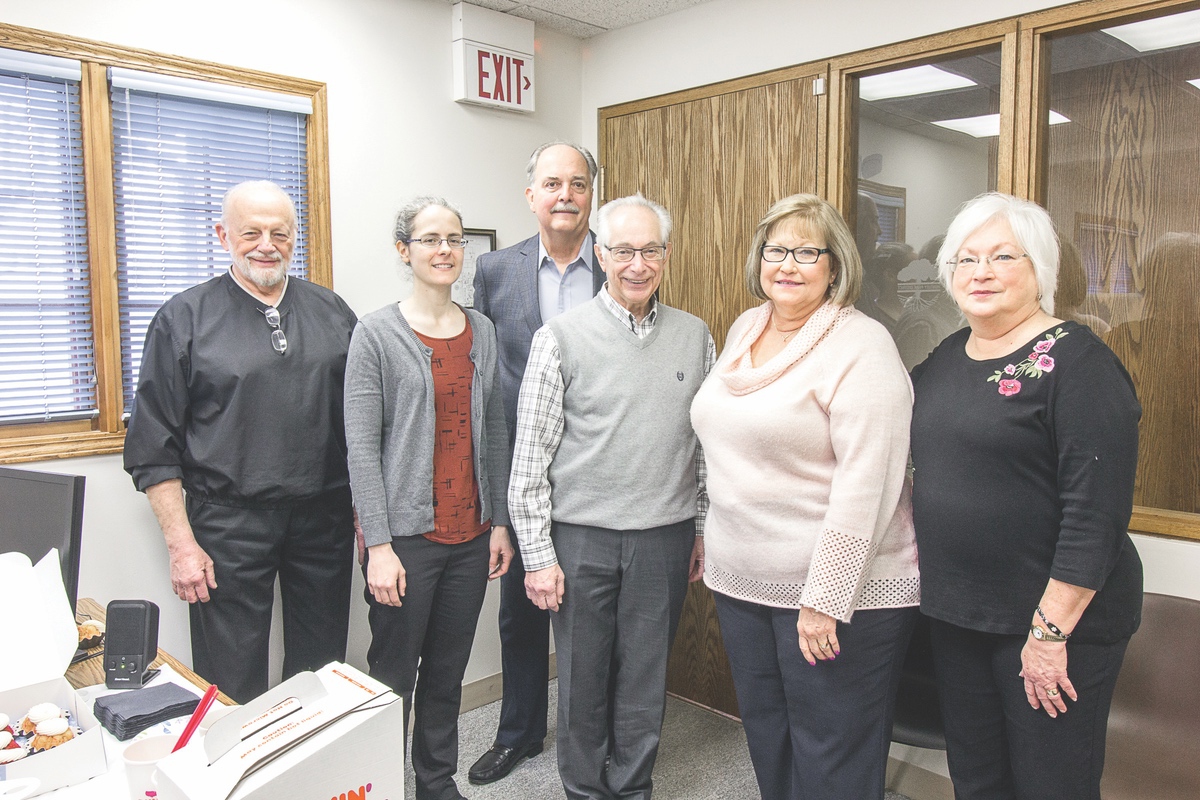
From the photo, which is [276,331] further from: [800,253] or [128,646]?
[800,253]

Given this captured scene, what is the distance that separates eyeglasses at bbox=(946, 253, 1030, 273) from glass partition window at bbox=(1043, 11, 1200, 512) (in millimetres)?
648

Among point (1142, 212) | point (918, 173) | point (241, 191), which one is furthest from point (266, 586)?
point (1142, 212)

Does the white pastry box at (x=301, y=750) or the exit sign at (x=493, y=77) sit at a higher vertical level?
the exit sign at (x=493, y=77)

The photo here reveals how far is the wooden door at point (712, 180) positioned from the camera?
110 inches

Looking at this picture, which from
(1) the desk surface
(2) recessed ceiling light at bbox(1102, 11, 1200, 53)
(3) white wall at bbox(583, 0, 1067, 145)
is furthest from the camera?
(3) white wall at bbox(583, 0, 1067, 145)

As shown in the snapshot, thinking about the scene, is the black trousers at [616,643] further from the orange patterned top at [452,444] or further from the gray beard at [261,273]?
the gray beard at [261,273]

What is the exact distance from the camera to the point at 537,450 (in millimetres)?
2105

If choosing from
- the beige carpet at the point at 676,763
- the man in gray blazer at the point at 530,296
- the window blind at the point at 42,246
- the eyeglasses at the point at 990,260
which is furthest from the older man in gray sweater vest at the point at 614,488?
the window blind at the point at 42,246

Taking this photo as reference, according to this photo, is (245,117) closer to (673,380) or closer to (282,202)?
(282,202)

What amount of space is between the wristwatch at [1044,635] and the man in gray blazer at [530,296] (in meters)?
1.43

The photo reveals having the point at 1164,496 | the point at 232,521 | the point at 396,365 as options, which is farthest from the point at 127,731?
the point at 1164,496

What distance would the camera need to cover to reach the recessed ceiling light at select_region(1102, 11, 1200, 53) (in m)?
2.03

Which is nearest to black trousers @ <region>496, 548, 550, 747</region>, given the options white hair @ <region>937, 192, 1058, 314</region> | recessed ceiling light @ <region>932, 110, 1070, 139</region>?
white hair @ <region>937, 192, 1058, 314</region>

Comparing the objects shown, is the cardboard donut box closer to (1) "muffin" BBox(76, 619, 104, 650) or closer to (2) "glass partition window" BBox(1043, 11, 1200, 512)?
(1) "muffin" BBox(76, 619, 104, 650)
